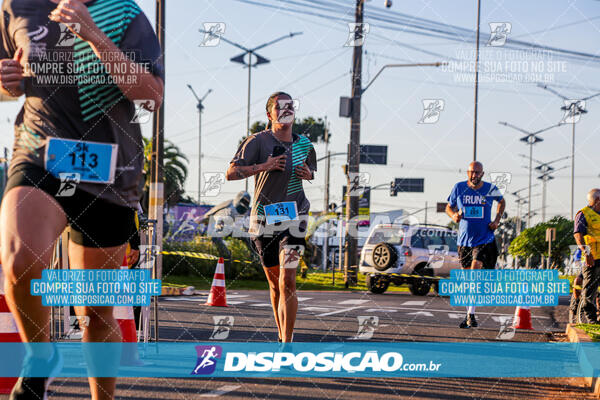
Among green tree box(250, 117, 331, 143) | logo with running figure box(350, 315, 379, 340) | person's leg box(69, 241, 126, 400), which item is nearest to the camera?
person's leg box(69, 241, 126, 400)

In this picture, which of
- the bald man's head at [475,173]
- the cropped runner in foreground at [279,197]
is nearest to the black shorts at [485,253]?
the bald man's head at [475,173]

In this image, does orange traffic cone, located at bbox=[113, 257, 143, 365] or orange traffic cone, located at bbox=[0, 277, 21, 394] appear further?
orange traffic cone, located at bbox=[113, 257, 143, 365]

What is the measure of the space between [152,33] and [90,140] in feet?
1.71

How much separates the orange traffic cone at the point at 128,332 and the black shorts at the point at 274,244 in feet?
3.40

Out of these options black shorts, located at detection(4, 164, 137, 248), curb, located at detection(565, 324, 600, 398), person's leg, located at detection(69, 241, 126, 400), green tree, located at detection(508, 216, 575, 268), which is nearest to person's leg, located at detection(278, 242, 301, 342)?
curb, located at detection(565, 324, 600, 398)

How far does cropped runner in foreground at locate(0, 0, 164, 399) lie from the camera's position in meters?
2.79

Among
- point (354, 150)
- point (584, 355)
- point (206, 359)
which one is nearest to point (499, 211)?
point (584, 355)

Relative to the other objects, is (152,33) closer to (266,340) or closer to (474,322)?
(266,340)

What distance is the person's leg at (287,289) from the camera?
563 cm

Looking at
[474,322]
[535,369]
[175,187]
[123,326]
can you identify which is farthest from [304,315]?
[175,187]

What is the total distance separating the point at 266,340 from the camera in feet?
24.1

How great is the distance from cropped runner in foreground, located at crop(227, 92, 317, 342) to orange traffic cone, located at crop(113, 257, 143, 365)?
107 cm

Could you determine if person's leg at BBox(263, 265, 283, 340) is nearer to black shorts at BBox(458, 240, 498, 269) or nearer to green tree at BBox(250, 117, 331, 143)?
black shorts at BBox(458, 240, 498, 269)

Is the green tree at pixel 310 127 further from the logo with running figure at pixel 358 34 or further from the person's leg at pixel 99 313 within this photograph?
the person's leg at pixel 99 313
